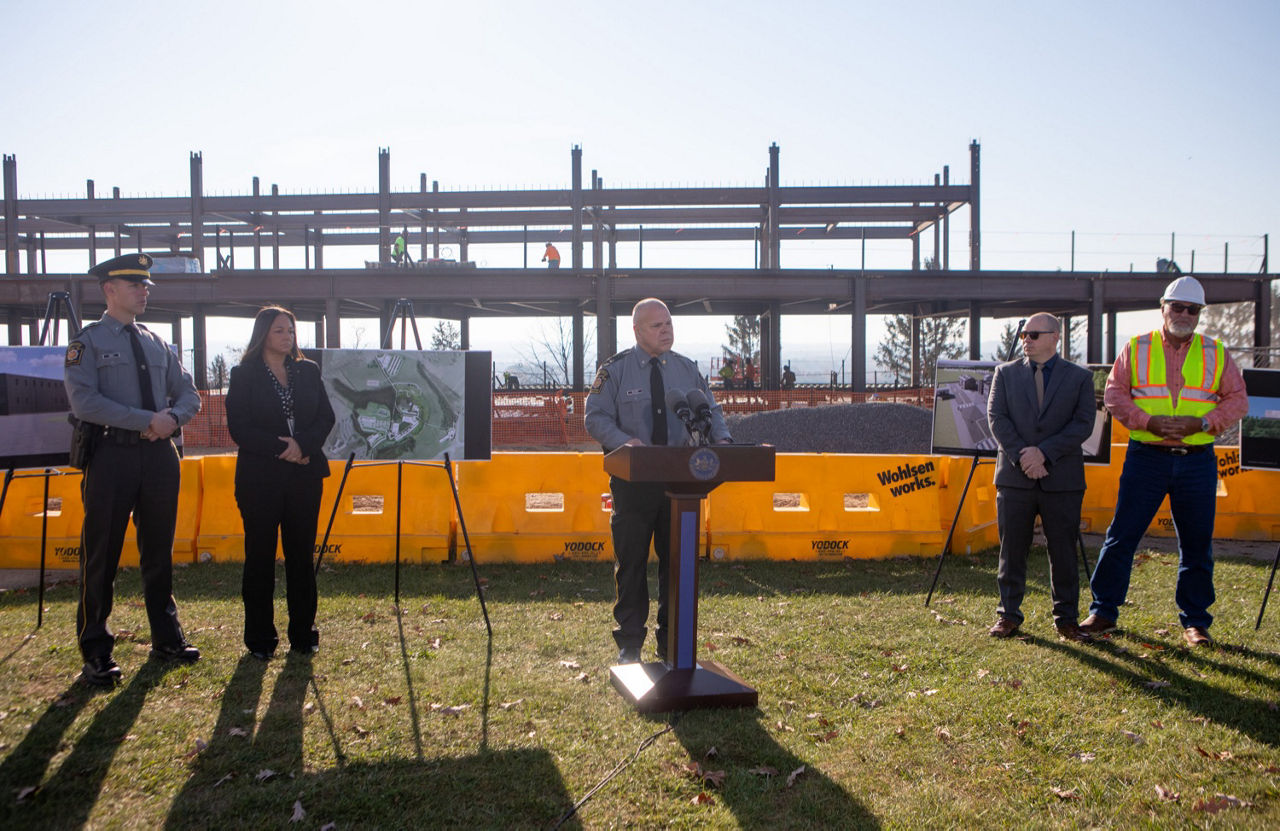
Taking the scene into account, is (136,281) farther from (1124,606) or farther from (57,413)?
(1124,606)

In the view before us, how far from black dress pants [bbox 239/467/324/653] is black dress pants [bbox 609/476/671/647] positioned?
194 cm

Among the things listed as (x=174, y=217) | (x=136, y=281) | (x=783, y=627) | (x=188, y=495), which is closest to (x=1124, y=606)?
(x=783, y=627)

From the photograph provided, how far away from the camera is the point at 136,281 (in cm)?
502

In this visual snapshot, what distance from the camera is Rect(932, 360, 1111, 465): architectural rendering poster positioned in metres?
8.00

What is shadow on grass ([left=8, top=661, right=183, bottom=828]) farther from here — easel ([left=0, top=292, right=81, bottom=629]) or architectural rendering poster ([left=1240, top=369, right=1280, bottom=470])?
architectural rendering poster ([left=1240, top=369, right=1280, bottom=470])

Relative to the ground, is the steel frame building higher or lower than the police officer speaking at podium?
higher

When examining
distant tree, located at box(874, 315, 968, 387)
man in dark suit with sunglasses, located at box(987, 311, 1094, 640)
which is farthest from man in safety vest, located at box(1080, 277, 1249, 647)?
distant tree, located at box(874, 315, 968, 387)

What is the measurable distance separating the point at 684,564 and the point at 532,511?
4185mm

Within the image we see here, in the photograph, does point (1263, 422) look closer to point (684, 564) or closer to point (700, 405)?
point (700, 405)

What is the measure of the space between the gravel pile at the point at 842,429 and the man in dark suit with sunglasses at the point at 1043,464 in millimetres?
9400

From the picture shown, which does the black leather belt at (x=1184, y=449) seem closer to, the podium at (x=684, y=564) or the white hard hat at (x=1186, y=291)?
the white hard hat at (x=1186, y=291)

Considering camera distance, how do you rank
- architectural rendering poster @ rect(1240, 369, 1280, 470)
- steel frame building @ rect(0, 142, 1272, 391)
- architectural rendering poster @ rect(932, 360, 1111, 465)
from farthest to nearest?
1. steel frame building @ rect(0, 142, 1272, 391)
2. architectural rendering poster @ rect(932, 360, 1111, 465)
3. architectural rendering poster @ rect(1240, 369, 1280, 470)

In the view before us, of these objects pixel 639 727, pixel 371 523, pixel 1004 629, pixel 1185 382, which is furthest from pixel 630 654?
pixel 371 523

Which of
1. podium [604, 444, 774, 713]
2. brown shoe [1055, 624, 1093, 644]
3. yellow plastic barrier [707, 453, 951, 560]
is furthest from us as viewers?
yellow plastic barrier [707, 453, 951, 560]
